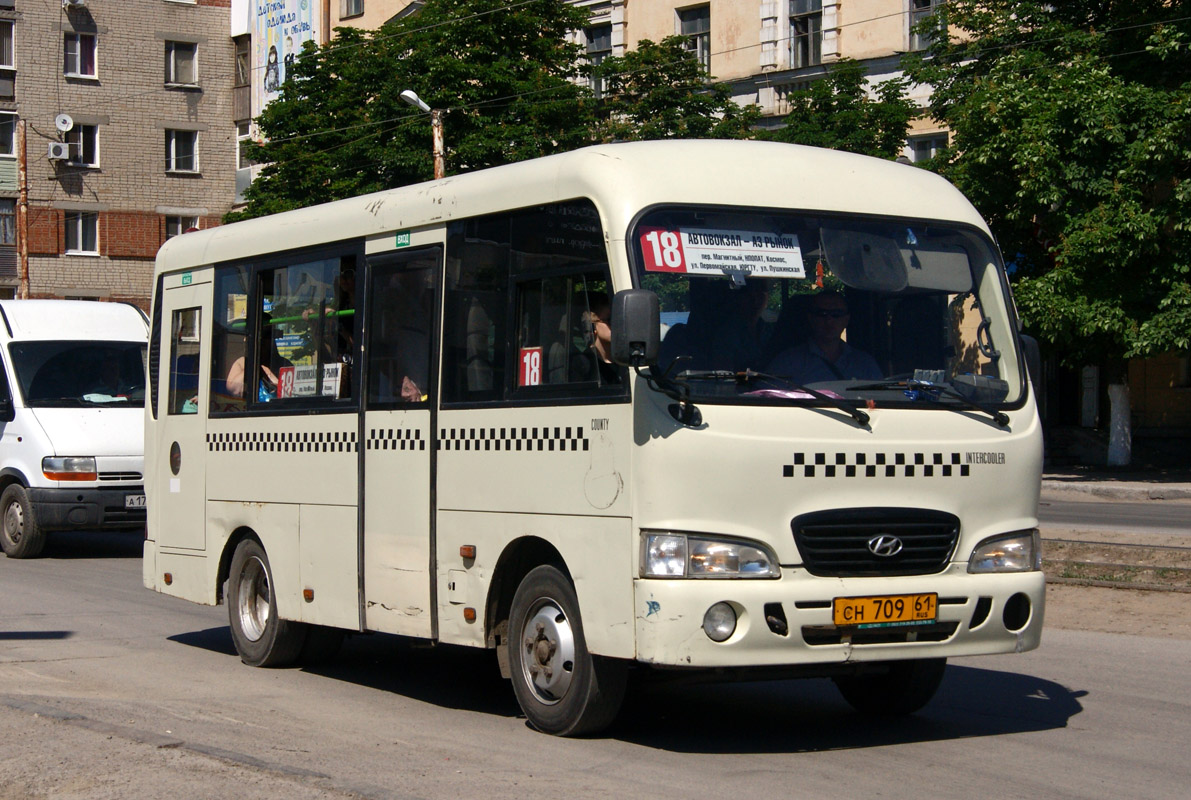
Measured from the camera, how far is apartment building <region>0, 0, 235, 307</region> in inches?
2329

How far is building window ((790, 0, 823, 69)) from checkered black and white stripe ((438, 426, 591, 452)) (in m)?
34.2

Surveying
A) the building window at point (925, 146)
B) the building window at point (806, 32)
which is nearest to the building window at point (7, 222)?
the building window at point (806, 32)

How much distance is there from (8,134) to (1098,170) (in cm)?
4292

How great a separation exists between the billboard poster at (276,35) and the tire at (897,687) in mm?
52132

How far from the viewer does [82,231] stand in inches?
2365

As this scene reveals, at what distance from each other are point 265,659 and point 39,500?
834 cm

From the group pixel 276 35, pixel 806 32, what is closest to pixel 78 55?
pixel 276 35

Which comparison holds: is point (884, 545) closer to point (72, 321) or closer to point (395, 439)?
point (395, 439)

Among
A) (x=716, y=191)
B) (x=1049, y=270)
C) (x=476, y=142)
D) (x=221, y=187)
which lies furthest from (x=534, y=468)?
(x=221, y=187)

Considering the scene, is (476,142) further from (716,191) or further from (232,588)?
(716,191)

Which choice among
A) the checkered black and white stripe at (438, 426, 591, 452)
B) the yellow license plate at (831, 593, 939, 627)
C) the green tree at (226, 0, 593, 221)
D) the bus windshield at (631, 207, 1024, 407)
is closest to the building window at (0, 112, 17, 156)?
the green tree at (226, 0, 593, 221)

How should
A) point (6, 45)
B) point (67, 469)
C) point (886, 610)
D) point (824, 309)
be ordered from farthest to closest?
point (6, 45) → point (67, 469) → point (824, 309) → point (886, 610)

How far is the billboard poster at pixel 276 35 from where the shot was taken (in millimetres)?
58469

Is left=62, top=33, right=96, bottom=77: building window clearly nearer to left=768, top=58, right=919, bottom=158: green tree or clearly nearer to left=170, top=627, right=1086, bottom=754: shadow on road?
left=768, top=58, right=919, bottom=158: green tree
